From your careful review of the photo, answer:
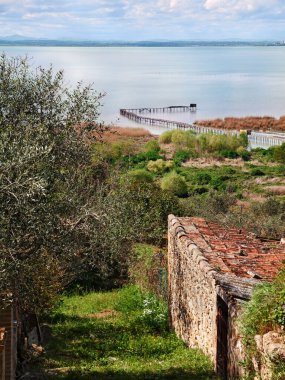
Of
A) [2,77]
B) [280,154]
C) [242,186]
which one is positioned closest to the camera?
[2,77]

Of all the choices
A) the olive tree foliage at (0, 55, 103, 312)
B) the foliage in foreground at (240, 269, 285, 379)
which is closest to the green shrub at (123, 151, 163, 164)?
the olive tree foliage at (0, 55, 103, 312)

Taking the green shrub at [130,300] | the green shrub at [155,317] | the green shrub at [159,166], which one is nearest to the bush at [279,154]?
the green shrub at [159,166]

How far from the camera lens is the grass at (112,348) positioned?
454 inches

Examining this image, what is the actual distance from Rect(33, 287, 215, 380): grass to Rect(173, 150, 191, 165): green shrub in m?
41.3

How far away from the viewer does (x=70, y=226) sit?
11.4 metres

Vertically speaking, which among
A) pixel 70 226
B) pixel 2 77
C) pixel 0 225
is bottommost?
pixel 70 226

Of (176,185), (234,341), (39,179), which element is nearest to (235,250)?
(234,341)

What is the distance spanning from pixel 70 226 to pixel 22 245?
183 centimetres

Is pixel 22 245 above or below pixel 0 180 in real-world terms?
below

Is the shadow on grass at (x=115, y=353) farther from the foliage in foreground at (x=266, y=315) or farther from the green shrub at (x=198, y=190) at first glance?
the green shrub at (x=198, y=190)

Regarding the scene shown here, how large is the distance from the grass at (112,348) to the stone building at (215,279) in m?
0.42

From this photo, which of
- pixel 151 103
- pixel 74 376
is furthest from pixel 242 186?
pixel 151 103

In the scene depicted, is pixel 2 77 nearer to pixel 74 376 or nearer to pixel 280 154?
pixel 74 376

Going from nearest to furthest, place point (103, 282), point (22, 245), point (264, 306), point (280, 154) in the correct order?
point (264, 306)
point (22, 245)
point (103, 282)
point (280, 154)
